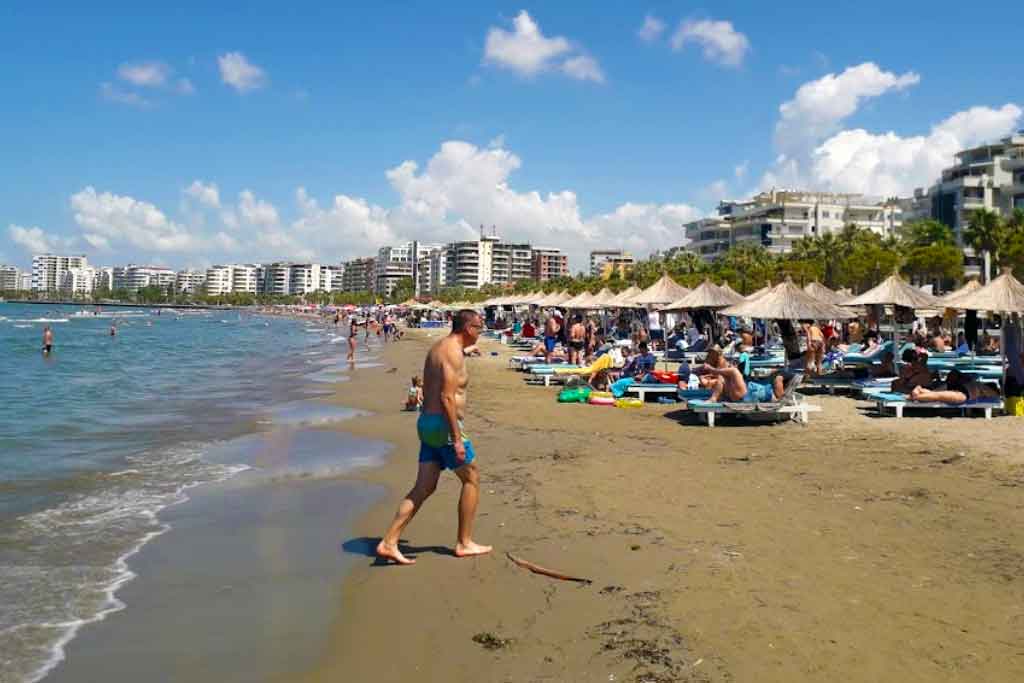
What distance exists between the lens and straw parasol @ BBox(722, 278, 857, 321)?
15.0 metres

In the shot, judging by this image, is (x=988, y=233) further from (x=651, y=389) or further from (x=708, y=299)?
(x=651, y=389)

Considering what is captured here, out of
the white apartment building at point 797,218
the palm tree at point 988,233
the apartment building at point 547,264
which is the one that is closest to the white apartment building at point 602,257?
the apartment building at point 547,264

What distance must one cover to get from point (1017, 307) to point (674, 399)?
5.67m

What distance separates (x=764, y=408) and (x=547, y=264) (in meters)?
169

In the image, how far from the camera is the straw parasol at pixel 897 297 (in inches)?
638

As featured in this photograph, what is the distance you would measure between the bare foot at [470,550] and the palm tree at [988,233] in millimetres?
44417

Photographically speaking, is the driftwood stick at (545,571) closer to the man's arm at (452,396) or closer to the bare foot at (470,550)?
the bare foot at (470,550)

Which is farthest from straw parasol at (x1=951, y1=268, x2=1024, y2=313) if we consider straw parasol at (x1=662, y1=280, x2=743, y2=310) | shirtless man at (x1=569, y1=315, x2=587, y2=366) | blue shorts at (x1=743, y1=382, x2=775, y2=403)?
shirtless man at (x1=569, y1=315, x2=587, y2=366)

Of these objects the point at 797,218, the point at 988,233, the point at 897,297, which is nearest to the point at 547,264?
the point at 797,218

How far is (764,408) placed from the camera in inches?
452

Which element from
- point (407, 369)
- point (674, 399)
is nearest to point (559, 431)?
point (674, 399)

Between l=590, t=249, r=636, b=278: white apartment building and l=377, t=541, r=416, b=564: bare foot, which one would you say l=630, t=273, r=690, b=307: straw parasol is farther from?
l=590, t=249, r=636, b=278: white apartment building

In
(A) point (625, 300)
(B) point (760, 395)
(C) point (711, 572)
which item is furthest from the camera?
(A) point (625, 300)

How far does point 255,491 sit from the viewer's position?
8.41m
